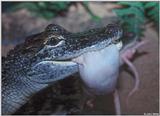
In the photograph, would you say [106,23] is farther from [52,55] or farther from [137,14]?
[52,55]

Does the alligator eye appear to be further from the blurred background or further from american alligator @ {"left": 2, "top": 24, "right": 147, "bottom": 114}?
the blurred background

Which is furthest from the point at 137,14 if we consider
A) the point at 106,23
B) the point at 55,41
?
the point at 55,41

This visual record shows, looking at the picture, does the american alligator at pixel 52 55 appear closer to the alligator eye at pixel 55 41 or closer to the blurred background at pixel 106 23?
the alligator eye at pixel 55 41

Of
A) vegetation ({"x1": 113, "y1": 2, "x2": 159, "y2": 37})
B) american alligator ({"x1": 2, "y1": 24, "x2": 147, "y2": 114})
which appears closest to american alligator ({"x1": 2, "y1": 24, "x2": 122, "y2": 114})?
american alligator ({"x1": 2, "y1": 24, "x2": 147, "y2": 114})

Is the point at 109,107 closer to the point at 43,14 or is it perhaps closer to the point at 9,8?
the point at 43,14

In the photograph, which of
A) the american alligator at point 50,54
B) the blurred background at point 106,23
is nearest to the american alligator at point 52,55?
the american alligator at point 50,54

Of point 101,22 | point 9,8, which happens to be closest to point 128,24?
point 101,22
